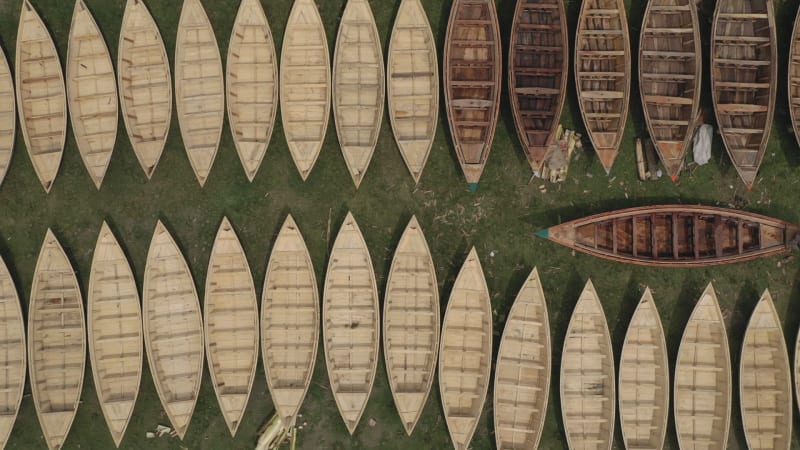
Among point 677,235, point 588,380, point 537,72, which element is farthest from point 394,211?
point 677,235

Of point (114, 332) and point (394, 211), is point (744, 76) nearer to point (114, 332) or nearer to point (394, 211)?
point (394, 211)

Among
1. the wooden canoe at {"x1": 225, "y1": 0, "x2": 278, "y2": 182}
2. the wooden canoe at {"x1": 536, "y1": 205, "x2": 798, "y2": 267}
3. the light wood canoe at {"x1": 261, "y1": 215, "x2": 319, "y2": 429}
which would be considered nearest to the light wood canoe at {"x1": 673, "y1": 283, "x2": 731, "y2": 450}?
the wooden canoe at {"x1": 536, "y1": 205, "x2": 798, "y2": 267}

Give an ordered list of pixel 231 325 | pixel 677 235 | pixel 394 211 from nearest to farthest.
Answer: pixel 677 235
pixel 231 325
pixel 394 211

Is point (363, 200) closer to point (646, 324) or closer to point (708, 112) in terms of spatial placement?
point (646, 324)

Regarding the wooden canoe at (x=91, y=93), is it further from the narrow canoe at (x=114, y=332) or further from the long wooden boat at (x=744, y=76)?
the long wooden boat at (x=744, y=76)

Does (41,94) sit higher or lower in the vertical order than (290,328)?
higher

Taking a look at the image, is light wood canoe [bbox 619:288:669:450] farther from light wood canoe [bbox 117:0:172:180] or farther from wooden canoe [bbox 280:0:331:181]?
light wood canoe [bbox 117:0:172:180]
